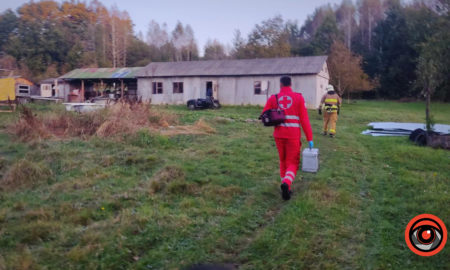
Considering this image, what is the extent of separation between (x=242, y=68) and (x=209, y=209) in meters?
23.6

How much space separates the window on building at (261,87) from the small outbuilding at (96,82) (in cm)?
1102

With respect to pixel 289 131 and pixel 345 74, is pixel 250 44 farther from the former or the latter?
pixel 289 131

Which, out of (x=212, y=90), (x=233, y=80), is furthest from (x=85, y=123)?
(x=233, y=80)

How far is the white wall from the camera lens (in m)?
24.8

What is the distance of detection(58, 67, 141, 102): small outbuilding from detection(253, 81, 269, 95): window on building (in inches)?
434

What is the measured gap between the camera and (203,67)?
29.0 meters

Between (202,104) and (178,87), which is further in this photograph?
(178,87)

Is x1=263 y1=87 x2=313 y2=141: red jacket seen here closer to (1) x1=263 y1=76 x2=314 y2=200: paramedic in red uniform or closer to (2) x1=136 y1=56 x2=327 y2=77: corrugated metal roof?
(1) x1=263 y1=76 x2=314 y2=200: paramedic in red uniform

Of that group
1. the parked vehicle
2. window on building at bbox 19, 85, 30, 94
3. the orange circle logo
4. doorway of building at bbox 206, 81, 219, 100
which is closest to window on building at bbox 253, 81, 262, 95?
doorway of building at bbox 206, 81, 219, 100

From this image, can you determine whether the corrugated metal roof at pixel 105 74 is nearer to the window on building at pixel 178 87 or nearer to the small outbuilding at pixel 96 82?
the small outbuilding at pixel 96 82

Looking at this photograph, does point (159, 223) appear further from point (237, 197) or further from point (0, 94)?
point (0, 94)

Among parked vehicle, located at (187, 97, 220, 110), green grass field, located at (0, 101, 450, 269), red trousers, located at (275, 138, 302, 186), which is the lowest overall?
green grass field, located at (0, 101, 450, 269)

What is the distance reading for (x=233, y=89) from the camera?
27.2m

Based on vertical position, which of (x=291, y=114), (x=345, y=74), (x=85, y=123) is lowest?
(x=85, y=123)
